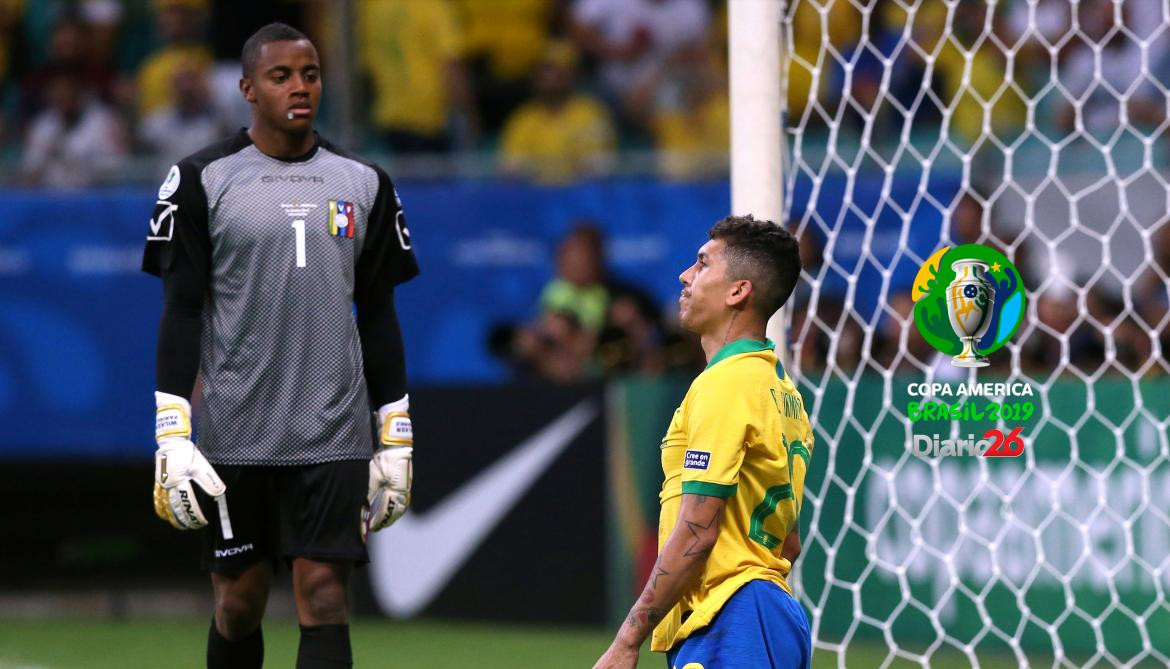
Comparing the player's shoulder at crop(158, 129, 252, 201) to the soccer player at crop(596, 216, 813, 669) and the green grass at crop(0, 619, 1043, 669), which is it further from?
the green grass at crop(0, 619, 1043, 669)

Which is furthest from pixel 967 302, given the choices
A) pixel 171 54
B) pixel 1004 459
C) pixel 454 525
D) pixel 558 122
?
pixel 171 54

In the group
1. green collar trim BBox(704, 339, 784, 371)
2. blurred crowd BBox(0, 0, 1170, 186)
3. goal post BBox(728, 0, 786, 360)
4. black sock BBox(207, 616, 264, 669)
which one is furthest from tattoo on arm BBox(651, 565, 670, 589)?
blurred crowd BBox(0, 0, 1170, 186)

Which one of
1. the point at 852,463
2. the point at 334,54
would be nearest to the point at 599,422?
the point at 852,463

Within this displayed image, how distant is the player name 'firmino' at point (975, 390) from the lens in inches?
210

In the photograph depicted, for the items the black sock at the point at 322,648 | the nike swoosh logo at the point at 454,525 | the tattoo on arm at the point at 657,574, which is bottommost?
the nike swoosh logo at the point at 454,525

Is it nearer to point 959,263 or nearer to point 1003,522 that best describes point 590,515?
point 1003,522

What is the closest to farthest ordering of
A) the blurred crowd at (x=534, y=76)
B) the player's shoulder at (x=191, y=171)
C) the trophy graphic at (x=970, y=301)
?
the player's shoulder at (x=191, y=171), the trophy graphic at (x=970, y=301), the blurred crowd at (x=534, y=76)

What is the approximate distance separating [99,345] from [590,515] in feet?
10.4

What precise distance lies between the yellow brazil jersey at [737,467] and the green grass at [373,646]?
10.7 feet

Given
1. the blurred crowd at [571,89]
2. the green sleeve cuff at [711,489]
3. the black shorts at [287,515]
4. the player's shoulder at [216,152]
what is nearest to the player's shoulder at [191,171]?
the player's shoulder at [216,152]

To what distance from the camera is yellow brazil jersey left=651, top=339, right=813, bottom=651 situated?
3.70 meters

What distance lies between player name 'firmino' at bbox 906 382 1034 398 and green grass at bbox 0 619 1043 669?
5.48 feet

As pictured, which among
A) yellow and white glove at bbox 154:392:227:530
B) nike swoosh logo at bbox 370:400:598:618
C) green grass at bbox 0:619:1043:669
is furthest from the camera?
nike swoosh logo at bbox 370:400:598:618

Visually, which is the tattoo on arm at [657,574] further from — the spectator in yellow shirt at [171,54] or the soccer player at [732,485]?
the spectator in yellow shirt at [171,54]
